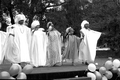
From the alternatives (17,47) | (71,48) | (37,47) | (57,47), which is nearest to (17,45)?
(17,47)

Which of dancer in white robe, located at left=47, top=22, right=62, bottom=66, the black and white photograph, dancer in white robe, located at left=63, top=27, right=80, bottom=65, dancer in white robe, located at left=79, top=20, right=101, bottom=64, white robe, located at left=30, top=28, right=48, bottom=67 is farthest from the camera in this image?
dancer in white robe, located at left=79, top=20, right=101, bottom=64

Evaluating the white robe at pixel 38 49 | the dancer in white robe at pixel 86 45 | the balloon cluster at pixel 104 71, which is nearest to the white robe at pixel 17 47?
the white robe at pixel 38 49

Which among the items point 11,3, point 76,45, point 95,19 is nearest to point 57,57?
point 76,45

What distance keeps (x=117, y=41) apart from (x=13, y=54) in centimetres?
1202

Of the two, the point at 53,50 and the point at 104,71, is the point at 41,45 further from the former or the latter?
the point at 104,71

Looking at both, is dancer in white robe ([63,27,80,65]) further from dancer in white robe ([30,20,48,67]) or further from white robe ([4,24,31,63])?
white robe ([4,24,31,63])

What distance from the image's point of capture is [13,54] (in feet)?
25.7

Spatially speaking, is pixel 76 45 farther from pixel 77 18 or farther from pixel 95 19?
pixel 77 18

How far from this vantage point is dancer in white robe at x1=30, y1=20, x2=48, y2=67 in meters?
8.55

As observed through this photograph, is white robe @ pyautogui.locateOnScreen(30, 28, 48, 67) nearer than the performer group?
No

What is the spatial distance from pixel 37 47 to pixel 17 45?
3.25 ft

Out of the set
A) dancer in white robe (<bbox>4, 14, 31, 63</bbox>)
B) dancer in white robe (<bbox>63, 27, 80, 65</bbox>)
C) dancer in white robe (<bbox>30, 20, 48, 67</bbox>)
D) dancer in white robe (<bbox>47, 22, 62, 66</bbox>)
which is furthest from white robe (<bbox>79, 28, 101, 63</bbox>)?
dancer in white robe (<bbox>4, 14, 31, 63</bbox>)

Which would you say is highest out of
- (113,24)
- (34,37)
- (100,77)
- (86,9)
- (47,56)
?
(86,9)

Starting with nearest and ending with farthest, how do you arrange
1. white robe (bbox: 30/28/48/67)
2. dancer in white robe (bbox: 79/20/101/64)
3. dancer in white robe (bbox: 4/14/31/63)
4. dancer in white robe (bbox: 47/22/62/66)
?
dancer in white robe (bbox: 4/14/31/63) < white robe (bbox: 30/28/48/67) < dancer in white robe (bbox: 47/22/62/66) < dancer in white robe (bbox: 79/20/101/64)
